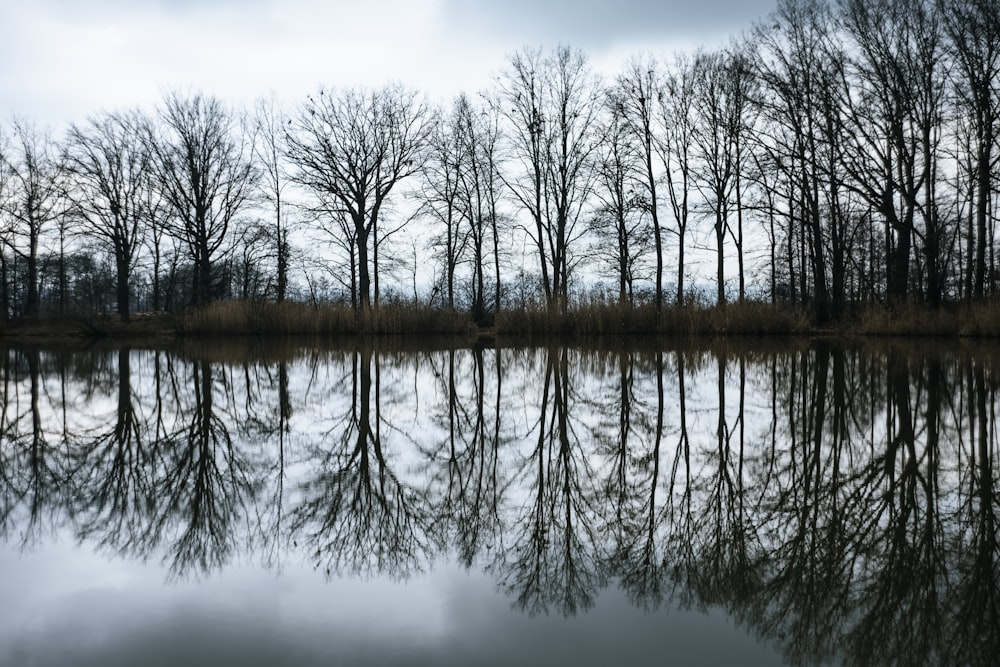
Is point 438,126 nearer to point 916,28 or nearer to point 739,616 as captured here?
point 916,28

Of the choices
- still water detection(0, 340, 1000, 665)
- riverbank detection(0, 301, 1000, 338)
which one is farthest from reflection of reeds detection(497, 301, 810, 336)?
still water detection(0, 340, 1000, 665)

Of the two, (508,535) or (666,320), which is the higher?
(666,320)

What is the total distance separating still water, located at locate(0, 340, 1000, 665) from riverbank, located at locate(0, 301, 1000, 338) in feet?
38.1

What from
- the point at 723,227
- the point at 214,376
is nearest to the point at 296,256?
the point at 723,227

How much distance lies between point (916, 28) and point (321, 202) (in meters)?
19.0

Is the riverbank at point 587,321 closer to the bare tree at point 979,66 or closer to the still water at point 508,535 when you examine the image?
the bare tree at point 979,66

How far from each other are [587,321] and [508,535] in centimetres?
1488

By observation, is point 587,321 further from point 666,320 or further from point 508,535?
point 508,535

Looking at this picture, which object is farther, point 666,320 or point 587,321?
point 666,320

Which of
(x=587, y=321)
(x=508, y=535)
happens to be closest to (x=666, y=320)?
(x=587, y=321)

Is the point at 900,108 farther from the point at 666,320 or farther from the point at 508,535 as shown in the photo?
the point at 508,535

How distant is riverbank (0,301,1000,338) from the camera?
15273 millimetres

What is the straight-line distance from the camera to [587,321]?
17.1 metres

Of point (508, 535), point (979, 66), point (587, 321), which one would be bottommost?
point (508, 535)
